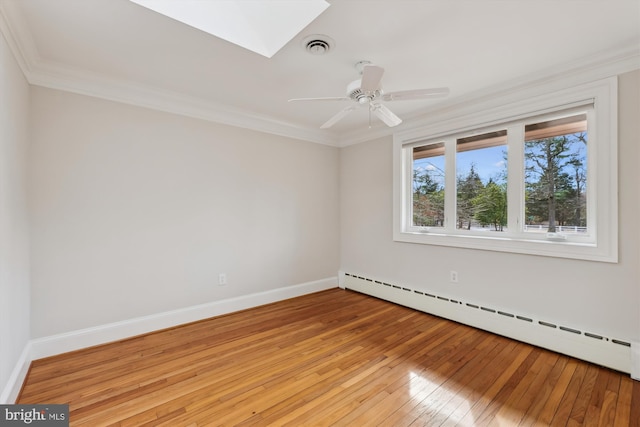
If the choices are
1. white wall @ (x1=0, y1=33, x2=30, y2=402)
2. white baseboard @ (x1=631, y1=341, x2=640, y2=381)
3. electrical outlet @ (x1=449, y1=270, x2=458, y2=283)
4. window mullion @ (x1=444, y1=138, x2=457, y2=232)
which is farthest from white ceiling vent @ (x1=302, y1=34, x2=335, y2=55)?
white baseboard @ (x1=631, y1=341, x2=640, y2=381)

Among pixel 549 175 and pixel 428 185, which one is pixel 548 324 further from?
pixel 428 185

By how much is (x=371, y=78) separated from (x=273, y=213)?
228cm

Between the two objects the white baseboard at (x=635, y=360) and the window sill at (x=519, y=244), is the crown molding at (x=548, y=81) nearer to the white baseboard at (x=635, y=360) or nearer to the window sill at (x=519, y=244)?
the window sill at (x=519, y=244)

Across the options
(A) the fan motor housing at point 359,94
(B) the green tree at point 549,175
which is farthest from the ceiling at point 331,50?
(B) the green tree at point 549,175

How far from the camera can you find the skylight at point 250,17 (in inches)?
67.1

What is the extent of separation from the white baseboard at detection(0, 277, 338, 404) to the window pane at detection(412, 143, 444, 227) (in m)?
2.02

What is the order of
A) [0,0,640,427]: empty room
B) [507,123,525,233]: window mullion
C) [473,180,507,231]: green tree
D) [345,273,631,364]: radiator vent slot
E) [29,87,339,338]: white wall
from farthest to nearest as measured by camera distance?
[473,180,507,231]: green tree → [507,123,525,233]: window mullion → [29,87,339,338]: white wall → [345,273,631,364]: radiator vent slot → [0,0,640,427]: empty room

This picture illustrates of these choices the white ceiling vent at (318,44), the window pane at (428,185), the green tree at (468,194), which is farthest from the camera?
the window pane at (428,185)

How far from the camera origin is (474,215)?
3.05 meters

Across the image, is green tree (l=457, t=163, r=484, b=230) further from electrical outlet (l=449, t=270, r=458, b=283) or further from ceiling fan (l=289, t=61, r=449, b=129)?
ceiling fan (l=289, t=61, r=449, b=129)

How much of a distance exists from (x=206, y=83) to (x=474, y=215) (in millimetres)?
3018

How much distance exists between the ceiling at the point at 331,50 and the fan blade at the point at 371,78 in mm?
309

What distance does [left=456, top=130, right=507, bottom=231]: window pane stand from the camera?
2.84 m

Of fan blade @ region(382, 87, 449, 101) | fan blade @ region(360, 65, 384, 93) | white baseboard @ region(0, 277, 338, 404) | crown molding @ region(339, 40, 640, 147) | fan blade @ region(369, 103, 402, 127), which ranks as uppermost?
crown molding @ region(339, 40, 640, 147)
